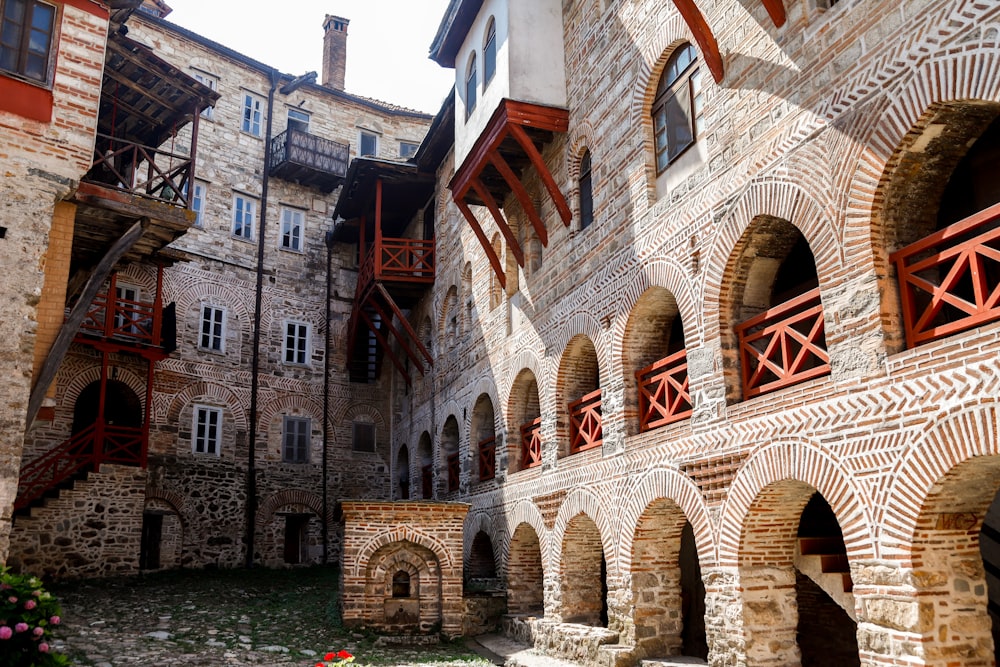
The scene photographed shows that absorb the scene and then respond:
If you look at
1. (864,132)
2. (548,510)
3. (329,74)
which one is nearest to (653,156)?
(864,132)

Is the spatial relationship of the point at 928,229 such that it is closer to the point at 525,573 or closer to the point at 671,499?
the point at 671,499

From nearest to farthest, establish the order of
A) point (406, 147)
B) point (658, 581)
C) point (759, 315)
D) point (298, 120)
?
point (759, 315), point (658, 581), point (298, 120), point (406, 147)

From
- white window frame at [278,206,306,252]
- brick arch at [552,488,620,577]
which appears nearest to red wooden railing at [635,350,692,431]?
brick arch at [552,488,620,577]

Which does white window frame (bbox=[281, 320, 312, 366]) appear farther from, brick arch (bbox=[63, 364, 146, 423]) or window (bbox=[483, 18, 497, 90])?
window (bbox=[483, 18, 497, 90])

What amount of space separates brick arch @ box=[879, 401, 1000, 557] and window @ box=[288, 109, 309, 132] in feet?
64.3

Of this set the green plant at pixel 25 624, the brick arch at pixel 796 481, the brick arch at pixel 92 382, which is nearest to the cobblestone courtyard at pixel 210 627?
the green plant at pixel 25 624

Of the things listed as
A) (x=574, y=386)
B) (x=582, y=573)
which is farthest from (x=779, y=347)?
(x=582, y=573)

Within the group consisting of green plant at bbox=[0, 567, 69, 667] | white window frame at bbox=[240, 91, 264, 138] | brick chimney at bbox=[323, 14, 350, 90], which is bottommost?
green plant at bbox=[0, 567, 69, 667]

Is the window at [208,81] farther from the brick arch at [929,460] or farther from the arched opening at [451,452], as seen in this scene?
the brick arch at [929,460]

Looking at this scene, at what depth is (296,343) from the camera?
21.5 m

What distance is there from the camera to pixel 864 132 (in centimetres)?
709

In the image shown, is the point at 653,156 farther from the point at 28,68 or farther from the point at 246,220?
the point at 246,220

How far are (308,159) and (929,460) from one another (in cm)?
1860

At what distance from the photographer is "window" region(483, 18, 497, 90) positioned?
45.7ft
